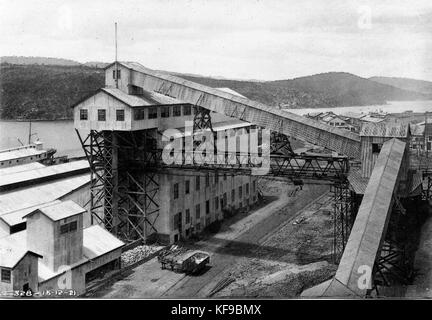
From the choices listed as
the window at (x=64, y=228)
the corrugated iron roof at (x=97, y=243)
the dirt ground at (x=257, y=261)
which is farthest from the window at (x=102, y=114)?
the dirt ground at (x=257, y=261)

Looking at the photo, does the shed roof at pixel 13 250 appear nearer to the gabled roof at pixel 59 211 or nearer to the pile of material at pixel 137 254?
the gabled roof at pixel 59 211

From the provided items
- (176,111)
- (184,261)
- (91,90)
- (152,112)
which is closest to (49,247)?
(184,261)

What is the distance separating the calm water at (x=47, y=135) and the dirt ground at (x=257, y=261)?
40.1 m

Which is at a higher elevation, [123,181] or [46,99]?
[46,99]

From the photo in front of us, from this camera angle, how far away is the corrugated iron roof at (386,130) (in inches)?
905

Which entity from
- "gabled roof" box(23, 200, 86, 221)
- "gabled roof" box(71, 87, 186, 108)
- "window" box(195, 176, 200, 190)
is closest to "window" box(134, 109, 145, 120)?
"gabled roof" box(71, 87, 186, 108)

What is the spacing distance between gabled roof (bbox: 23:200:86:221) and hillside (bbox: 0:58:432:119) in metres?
56.7

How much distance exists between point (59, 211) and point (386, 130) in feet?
52.9

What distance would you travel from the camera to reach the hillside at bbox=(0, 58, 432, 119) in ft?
346

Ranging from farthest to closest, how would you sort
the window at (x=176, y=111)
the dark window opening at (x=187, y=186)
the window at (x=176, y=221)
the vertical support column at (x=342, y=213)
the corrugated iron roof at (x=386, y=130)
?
the window at (x=176, y=111)
the dark window opening at (x=187, y=186)
the window at (x=176, y=221)
the vertical support column at (x=342, y=213)
the corrugated iron roof at (x=386, y=130)

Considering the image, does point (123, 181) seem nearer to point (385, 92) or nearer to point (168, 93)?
point (168, 93)
